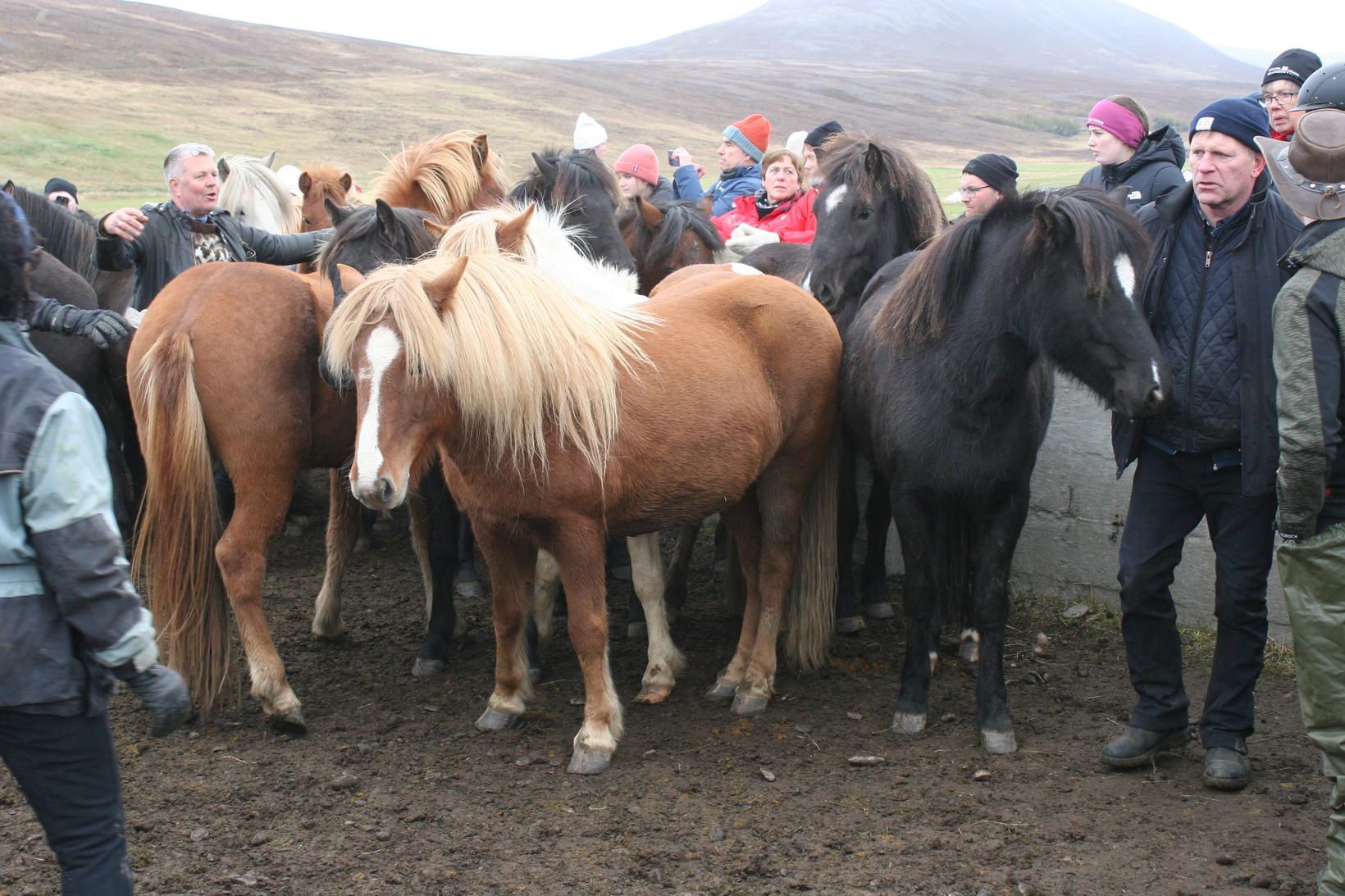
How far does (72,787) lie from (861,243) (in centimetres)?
430

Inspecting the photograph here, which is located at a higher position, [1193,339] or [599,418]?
[1193,339]

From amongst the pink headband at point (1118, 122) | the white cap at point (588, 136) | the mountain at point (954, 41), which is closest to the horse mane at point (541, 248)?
the pink headband at point (1118, 122)

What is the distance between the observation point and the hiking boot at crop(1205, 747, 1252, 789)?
147 inches

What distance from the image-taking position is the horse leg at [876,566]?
5703 mm

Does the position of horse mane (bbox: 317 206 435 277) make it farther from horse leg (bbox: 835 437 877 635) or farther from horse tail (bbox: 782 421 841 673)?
horse leg (bbox: 835 437 877 635)

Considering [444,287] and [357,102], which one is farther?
[357,102]

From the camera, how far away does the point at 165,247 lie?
5242 millimetres

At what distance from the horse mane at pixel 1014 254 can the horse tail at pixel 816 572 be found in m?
0.87

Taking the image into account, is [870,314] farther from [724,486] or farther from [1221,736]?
[1221,736]

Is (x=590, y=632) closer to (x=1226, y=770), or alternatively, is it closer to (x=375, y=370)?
(x=375, y=370)

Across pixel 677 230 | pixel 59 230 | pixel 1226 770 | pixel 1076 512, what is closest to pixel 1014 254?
pixel 1226 770

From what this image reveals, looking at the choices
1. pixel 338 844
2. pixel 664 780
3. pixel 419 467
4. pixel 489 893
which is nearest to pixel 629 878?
pixel 489 893

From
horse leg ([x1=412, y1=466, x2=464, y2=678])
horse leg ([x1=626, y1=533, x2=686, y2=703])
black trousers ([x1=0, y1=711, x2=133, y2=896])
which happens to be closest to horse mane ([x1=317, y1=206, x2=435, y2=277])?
horse leg ([x1=412, y1=466, x2=464, y2=678])

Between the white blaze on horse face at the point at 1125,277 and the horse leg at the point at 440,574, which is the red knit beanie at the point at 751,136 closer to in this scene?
the horse leg at the point at 440,574
